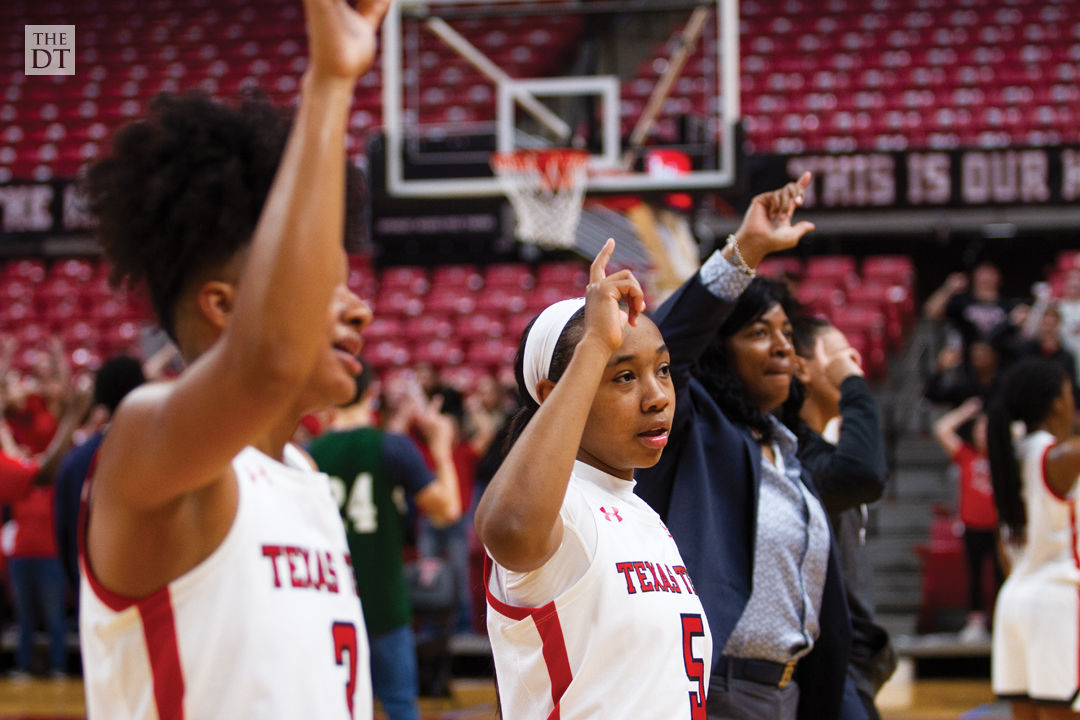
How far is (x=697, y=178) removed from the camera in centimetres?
830

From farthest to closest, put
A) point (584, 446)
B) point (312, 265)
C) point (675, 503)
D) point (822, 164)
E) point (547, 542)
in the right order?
point (822, 164) → point (675, 503) → point (584, 446) → point (547, 542) → point (312, 265)

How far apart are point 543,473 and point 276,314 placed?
0.73 m

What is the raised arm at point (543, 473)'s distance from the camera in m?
1.85

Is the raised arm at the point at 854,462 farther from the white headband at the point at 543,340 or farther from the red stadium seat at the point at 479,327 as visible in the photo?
the red stadium seat at the point at 479,327

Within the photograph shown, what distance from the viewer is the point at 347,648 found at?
156 cm

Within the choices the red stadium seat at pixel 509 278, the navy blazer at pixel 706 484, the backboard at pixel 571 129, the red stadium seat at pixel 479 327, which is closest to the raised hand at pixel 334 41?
the navy blazer at pixel 706 484

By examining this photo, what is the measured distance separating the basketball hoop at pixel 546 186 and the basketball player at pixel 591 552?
6.18 metres

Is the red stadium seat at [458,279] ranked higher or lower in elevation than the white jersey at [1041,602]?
higher

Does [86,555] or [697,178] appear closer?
[86,555]

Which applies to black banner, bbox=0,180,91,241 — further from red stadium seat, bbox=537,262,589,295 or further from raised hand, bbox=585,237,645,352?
raised hand, bbox=585,237,645,352

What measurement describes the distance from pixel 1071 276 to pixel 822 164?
2783mm

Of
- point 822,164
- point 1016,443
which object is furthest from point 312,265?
point 822,164

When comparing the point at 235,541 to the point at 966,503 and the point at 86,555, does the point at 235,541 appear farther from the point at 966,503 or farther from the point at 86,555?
the point at 966,503

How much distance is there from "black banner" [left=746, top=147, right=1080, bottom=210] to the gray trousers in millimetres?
8925
